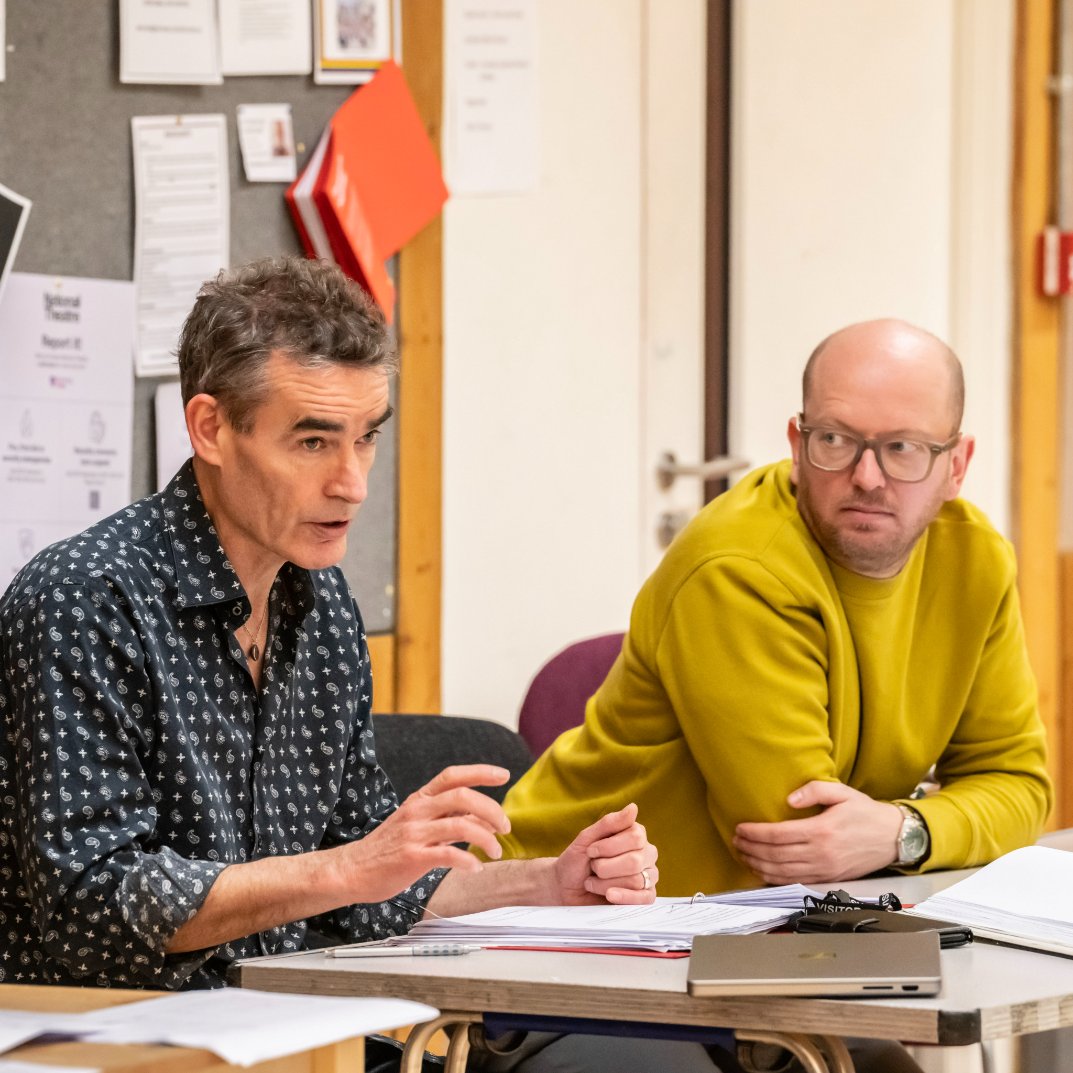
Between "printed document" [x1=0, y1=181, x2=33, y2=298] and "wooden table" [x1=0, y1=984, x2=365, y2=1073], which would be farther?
"printed document" [x1=0, y1=181, x2=33, y2=298]

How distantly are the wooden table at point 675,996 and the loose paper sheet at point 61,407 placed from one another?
1283 millimetres

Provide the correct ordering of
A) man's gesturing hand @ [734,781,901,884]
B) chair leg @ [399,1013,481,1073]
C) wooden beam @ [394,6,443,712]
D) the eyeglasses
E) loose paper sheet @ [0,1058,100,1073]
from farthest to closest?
wooden beam @ [394,6,443,712] → the eyeglasses → man's gesturing hand @ [734,781,901,884] → chair leg @ [399,1013,481,1073] → loose paper sheet @ [0,1058,100,1073]

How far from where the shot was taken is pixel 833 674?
2.17 metres

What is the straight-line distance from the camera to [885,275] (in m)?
4.07

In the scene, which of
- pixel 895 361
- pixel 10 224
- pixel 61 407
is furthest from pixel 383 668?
pixel 895 361

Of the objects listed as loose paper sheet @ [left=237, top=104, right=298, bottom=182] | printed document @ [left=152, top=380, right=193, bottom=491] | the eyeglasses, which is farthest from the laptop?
loose paper sheet @ [left=237, top=104, right=298, bottom=182]

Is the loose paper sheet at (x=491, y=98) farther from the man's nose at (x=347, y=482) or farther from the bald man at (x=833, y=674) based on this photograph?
the man's nose at (x=347, y=482)

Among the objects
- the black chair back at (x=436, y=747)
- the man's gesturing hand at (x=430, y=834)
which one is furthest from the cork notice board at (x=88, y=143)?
the man's gesturing hand at (x=430, y=834)

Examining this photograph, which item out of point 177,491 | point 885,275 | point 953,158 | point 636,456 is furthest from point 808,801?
point 953,158

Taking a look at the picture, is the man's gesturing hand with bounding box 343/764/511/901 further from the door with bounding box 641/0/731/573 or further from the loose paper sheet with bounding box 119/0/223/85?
the door with bounding box 641/0/731/573

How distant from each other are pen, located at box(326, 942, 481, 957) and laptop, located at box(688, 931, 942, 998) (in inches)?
8.9

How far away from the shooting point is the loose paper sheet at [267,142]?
2.85m

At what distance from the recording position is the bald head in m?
2.21

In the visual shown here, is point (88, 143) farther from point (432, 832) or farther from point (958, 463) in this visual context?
point (432, 832)
